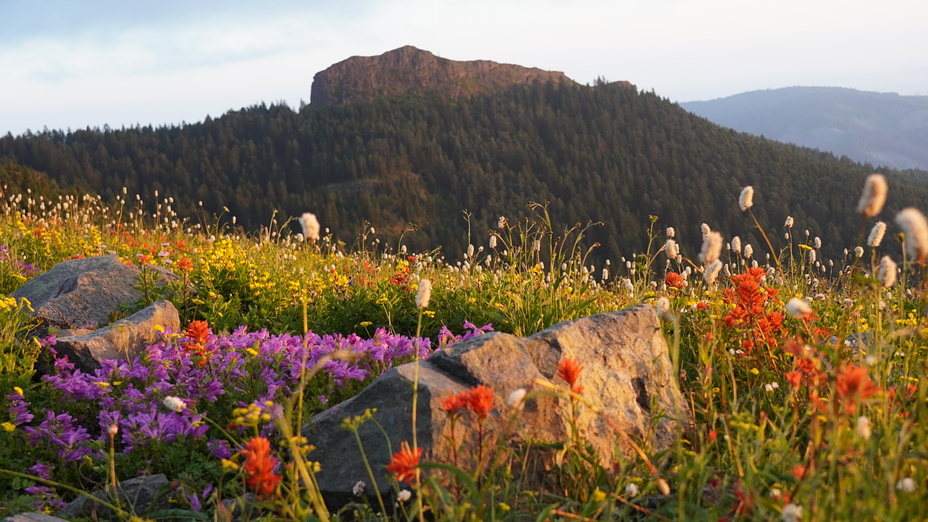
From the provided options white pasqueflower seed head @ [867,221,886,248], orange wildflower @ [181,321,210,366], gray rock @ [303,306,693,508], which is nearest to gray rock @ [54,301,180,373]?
orange wildflower @ [181,321,210,366]

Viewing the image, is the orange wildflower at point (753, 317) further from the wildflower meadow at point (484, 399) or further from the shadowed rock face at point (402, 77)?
the shadowed rock face at point (402, 77)

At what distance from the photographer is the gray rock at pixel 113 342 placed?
420cm

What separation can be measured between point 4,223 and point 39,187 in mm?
21065

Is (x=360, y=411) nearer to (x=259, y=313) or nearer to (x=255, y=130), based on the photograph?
(x=259, y=313)

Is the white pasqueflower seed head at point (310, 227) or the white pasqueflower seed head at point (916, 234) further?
the white pasqueflower seed head at point (310, 227)

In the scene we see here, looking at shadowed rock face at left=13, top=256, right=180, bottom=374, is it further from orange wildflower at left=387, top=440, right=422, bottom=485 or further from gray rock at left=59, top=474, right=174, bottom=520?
orange wildflower at left=387, top=440, right=422, bottom=485

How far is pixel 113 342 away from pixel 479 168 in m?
106

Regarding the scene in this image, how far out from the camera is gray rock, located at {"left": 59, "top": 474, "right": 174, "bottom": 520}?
2.91 m

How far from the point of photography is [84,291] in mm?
5426

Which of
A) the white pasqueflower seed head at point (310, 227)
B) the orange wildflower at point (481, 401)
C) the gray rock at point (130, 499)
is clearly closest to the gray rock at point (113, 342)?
the gray rock at point (130, 499)

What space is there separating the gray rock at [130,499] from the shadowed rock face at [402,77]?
156 m

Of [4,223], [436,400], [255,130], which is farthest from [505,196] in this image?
[436,400]

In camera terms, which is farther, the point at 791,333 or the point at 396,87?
the point at 396,87

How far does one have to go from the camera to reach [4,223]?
9.53 m
